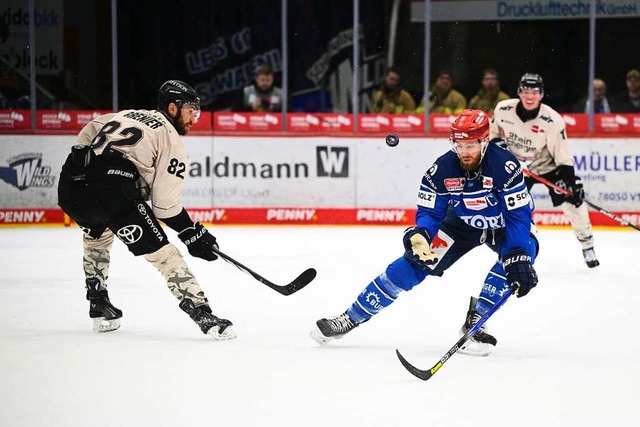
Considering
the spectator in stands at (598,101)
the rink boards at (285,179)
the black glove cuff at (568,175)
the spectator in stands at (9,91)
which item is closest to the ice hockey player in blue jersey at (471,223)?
the black glove cuff at (568,175)

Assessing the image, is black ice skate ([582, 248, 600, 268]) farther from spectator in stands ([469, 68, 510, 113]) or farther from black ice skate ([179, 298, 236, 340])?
black ice skate ([179, 298, 236, 340])

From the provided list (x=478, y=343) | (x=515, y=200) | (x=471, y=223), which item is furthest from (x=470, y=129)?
(x=478, y=343)

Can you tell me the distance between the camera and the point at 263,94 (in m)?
9.98

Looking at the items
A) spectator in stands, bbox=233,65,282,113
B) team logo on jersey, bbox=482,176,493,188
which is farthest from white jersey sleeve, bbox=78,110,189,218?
spectator in stands, bbox=233,65,282,113

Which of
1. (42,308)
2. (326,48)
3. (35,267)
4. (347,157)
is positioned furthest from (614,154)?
(42,308)

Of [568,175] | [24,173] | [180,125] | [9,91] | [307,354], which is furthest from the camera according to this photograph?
[9,91]

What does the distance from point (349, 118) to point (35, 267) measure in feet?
12.0

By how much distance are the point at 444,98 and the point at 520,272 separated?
5998mm

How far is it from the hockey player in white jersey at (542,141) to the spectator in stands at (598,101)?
2.50 m

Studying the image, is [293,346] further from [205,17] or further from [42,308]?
[205,17]

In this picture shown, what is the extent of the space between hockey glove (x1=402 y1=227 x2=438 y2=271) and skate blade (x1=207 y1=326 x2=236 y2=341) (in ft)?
3.06

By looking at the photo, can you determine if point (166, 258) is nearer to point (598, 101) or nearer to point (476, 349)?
point (476, 349)

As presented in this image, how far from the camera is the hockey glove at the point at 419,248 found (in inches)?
165

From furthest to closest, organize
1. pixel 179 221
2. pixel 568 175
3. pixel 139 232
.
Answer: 1. pixel 568 175
2. pixel 179 221
3. pixel 139 232
